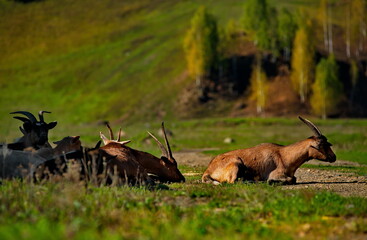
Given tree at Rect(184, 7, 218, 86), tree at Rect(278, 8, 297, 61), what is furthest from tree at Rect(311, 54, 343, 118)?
tree at Rect(184, 7, 218, 86)

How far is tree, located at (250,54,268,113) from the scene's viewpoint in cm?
7675

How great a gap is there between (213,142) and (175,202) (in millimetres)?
32381

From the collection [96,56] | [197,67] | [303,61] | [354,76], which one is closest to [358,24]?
[354,76]

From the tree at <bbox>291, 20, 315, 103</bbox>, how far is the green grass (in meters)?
66.7

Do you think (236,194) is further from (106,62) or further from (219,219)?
(106,62)

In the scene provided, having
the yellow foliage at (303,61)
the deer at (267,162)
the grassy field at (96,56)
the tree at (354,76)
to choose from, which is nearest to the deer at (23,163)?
the deer at (267,162)

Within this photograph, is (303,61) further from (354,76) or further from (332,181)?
(332,181)

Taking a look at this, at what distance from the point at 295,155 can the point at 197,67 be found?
2623 inches

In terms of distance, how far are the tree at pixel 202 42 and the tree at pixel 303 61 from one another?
11.8 metres

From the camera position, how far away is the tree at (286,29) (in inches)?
3167

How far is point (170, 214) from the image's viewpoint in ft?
30.8

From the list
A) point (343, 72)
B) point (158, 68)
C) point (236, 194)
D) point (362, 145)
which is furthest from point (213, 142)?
point (158, 68)

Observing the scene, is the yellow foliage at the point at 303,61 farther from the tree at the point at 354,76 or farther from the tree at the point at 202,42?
the tree at the point at 202,42

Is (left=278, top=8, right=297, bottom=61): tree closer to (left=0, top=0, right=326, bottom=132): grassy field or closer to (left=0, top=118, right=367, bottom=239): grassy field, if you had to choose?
(left=0, top=0, right=326, bottom=132): grassy field
